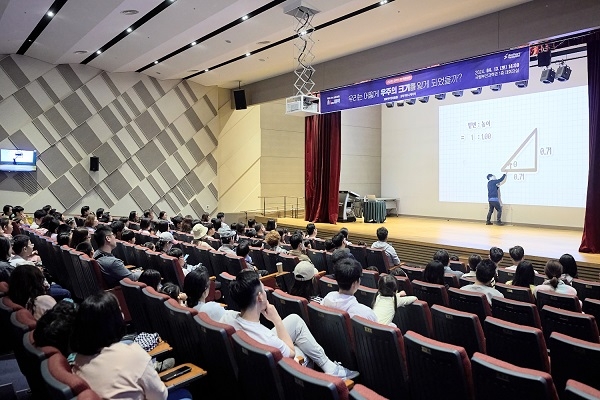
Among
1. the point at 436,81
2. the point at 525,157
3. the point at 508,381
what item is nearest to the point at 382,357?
the point at 508,381

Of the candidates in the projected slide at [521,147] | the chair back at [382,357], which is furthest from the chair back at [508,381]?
the projected slide at [521,147]

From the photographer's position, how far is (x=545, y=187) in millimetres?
10617

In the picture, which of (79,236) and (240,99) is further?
(240,99)

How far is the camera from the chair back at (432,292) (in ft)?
12.7

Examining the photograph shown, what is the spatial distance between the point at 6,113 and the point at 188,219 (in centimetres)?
545

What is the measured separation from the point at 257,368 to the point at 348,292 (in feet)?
3.83

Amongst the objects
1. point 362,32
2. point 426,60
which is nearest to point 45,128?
point 362,32

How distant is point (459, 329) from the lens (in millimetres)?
2916

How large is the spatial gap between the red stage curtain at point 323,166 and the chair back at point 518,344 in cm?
939

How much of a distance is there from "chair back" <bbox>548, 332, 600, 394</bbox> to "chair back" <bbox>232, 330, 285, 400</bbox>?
1533 millimetres

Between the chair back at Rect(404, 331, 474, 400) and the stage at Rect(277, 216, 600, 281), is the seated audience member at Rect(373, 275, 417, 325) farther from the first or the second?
the stage at Rect(277, 216, 600, 281)

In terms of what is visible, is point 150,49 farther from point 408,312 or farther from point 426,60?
point 408,312

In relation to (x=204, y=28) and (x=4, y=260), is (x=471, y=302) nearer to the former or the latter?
(x=4, y=260)

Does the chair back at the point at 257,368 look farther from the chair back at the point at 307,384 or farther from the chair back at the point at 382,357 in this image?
the chair back at the point at 382,357
